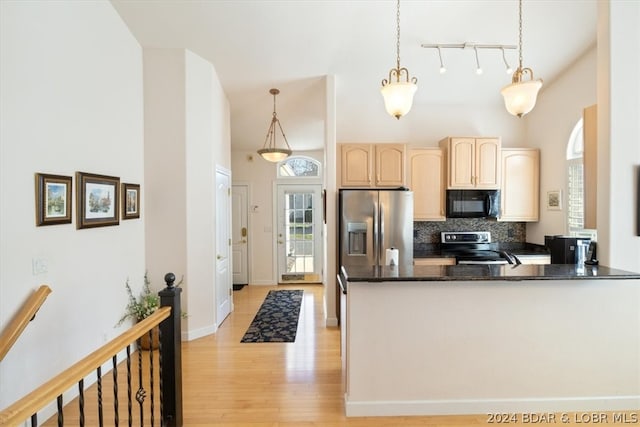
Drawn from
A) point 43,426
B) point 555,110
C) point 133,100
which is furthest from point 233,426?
point 555,110

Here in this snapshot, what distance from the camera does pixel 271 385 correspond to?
9.12ft

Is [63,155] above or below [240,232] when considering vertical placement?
above

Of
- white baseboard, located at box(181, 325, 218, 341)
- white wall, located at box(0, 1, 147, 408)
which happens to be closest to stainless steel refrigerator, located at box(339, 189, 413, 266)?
white baseboard, located at box(181, 325, 218, 341)

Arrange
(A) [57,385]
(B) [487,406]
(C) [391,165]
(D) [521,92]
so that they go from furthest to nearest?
1. (C) [391,165]
2. (B) [487,406]
3. (D) [521,92]
4. (A) [57,385]

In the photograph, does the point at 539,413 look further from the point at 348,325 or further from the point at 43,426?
the point at 43,426

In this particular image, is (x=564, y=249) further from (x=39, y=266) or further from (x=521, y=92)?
(x=39, y=266)

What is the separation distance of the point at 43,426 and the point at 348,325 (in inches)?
91.0

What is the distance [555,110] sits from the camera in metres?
4.40

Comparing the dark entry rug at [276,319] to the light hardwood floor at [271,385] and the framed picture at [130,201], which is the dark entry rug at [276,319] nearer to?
the light hardwood floor at [271,385]

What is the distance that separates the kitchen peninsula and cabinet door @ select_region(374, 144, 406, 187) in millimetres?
A: 2292

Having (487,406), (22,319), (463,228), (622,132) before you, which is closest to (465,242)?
(463,228)

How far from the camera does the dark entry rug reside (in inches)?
150

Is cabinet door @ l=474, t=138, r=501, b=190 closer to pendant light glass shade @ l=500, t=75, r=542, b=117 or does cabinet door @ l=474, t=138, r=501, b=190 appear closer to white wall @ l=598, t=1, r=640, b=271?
white wall @ l=598, t=1, r=640, b=271

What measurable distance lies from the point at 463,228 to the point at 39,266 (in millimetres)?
4876
